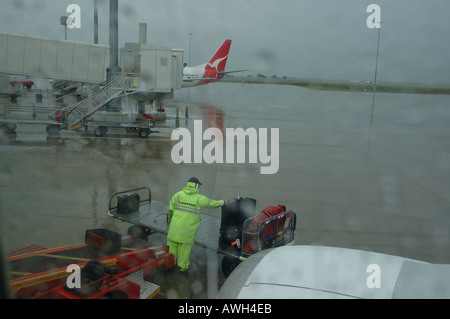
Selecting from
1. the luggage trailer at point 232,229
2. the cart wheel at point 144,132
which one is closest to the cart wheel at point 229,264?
the luggage trailer at point 232,229

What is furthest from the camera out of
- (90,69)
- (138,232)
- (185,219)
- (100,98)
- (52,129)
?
(90,69)

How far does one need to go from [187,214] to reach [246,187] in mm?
4520

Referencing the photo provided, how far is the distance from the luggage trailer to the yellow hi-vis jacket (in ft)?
0.83

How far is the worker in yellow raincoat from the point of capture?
198 inches

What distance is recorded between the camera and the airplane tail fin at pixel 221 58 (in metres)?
24.7

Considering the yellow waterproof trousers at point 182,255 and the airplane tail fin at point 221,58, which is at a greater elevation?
the airplane tail fin at point 221,58

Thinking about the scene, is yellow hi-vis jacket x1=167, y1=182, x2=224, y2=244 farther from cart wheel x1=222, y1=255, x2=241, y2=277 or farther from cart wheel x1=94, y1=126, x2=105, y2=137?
cart wheel x1=94, y1=126, x2=105, y2=137

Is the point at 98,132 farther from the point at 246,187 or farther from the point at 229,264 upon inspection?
the point at 229,264

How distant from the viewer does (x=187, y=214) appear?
5.04m

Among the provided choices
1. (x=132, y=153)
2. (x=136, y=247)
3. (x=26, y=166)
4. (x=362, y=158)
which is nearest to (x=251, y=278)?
(x=136, y=247)

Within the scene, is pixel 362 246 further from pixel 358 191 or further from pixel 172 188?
pixel 172 188

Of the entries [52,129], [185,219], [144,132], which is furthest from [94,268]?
[52,129]

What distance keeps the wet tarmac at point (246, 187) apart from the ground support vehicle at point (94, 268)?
39cm

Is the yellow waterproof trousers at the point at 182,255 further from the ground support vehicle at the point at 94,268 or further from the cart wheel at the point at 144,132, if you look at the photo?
the cart wheel at the point at 144,132
